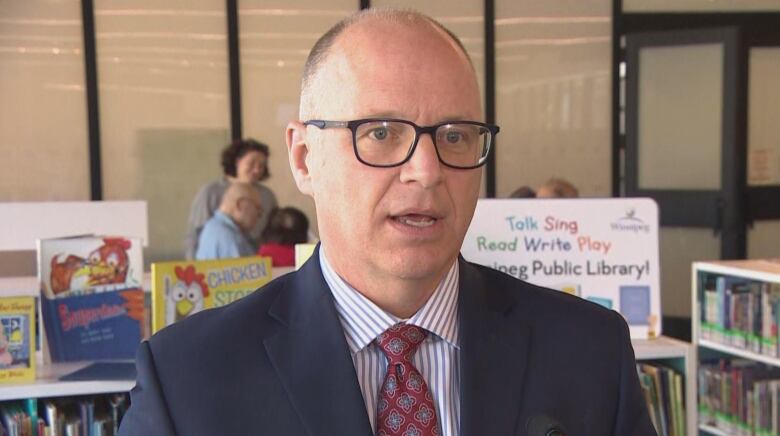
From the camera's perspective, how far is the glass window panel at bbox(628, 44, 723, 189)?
6555 mm

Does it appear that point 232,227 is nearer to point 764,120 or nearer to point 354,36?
point 354,36

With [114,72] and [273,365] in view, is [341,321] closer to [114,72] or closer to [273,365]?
[273,365]

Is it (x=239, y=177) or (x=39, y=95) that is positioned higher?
(x=39, y=95)

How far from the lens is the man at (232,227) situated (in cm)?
446

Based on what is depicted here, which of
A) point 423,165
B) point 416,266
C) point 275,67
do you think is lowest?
point 416,266

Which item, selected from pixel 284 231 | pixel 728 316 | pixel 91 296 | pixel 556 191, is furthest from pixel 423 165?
pixel 556 191

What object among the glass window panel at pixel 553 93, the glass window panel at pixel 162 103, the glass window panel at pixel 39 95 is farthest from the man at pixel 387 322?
the glass window panel at pixel 553 93

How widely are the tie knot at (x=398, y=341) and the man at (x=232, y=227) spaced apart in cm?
323

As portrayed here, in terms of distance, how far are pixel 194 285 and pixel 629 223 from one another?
1452 mm

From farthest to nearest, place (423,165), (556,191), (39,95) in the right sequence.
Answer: (39,95), (556,191), (423,165)

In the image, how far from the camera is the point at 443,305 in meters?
1.21

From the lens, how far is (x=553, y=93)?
7062 millimetres

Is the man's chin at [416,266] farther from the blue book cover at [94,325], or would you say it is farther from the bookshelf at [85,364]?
the blue book cover at [94,325]

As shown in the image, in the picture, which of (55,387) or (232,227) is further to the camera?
(232,227)
